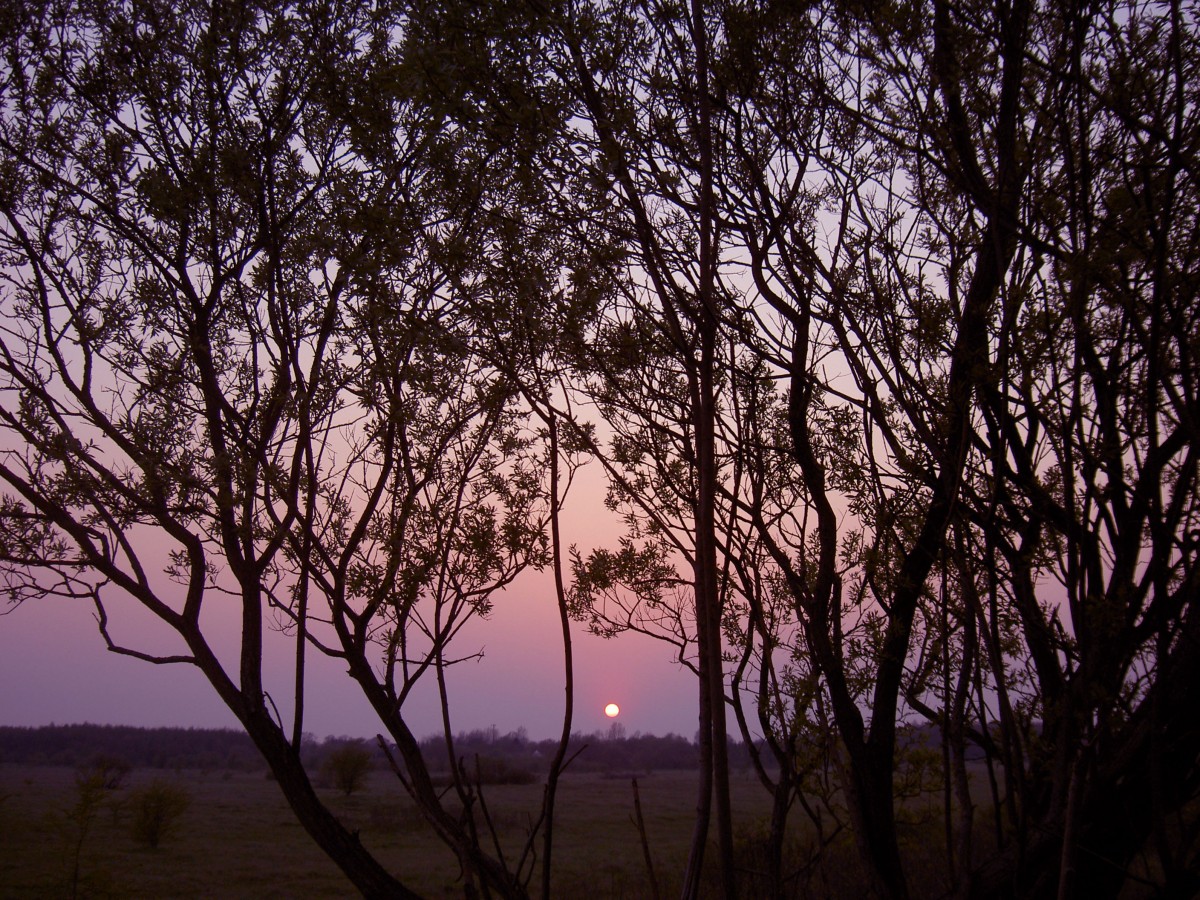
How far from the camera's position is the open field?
590 inches

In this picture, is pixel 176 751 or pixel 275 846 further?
pixel 176 751

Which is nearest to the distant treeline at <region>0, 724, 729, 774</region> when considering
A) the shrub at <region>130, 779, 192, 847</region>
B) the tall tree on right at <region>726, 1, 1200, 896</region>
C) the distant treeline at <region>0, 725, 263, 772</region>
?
the distant treeline at <region>0, 725, 263, 772</region>

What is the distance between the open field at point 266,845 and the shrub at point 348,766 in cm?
59

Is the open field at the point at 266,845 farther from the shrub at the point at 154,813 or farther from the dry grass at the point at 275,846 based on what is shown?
the shrub at the point at 154,813

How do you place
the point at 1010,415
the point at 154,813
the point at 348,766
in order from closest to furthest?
the point at 1010,415 → the point at 154,813 → the point at 348,766

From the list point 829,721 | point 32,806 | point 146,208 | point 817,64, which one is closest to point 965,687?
point 829,721

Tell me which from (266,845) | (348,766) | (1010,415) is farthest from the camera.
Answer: (348,766)

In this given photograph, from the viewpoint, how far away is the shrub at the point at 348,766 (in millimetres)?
31469

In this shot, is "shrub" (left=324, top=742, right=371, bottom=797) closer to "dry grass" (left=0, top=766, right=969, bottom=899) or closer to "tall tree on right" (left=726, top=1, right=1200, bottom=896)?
"dry grass" (left=0, top=766, right=969, bottom=899)

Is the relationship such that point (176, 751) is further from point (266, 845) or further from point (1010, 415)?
point (1010, 415)

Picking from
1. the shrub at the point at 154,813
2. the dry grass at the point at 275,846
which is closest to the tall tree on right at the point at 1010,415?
the dry grass at the point at 275,846

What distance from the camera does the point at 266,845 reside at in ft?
66.5

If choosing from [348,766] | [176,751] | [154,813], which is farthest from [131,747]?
[154,813]

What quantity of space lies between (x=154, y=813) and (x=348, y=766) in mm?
12565
